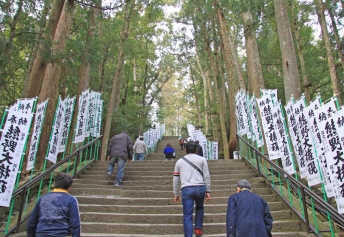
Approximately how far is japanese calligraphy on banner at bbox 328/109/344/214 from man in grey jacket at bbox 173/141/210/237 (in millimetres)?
1764

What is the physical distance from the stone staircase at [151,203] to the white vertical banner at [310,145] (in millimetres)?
869

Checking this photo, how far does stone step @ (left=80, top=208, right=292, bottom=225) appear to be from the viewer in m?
4.85

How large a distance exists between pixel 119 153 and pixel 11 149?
8.86ft

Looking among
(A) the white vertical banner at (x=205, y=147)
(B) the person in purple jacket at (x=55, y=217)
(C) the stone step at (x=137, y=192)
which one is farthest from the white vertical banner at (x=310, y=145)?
(A) the white vertical banner at (x=205, y=147)

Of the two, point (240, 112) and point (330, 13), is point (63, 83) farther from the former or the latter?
point (330, 13)

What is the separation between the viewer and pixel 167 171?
24.5 ft

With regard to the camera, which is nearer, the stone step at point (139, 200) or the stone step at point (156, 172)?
the stone step at point (139, 200)

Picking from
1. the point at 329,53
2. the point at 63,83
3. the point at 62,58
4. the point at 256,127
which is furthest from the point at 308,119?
the point at 63,83

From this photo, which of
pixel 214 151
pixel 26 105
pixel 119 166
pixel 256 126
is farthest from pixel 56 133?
pixel 214 151

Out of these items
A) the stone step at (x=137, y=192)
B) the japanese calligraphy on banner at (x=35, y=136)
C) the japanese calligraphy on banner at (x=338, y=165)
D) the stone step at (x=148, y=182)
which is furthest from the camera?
the stone step at (x=148, y=182)

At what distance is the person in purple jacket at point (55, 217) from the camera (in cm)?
236

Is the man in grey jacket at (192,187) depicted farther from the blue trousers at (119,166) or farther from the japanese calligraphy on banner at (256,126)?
the japanese calligraphy on banner at (256,126)

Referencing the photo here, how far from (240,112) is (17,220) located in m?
6.59

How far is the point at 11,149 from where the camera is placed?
4383 mm
